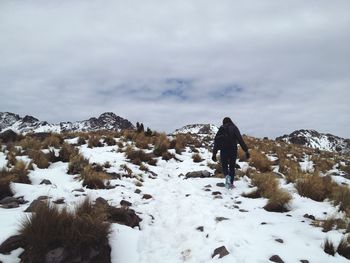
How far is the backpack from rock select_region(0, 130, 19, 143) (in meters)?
9.72

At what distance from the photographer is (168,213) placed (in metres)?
8.14

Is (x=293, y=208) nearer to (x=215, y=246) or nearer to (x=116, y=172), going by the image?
(x=215, y=246)

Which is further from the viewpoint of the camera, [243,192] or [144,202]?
[243,192]

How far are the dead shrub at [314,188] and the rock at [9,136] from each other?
488 inches

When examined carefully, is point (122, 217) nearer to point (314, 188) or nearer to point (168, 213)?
point (168, 213)

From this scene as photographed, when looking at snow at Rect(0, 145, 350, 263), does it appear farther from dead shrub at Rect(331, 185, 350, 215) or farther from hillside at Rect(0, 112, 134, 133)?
hillside at Rect(0, 112, 134, 133)

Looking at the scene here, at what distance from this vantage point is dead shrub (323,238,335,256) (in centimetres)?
542

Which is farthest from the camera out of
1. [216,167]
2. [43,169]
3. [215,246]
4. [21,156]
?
[216,167]

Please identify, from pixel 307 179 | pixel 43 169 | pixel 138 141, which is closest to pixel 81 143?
→ pixel 138 141

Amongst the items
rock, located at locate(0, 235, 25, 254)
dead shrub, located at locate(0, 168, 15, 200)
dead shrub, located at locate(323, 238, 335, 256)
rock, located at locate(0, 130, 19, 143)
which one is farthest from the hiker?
rock, located at locate(0, 130, 19, 143)

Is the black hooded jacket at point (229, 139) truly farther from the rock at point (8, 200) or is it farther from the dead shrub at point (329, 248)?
the rock at point (8, 200)

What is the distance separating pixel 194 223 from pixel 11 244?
3.54 m

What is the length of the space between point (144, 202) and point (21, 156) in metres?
5.39

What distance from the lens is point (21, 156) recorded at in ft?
38.3
